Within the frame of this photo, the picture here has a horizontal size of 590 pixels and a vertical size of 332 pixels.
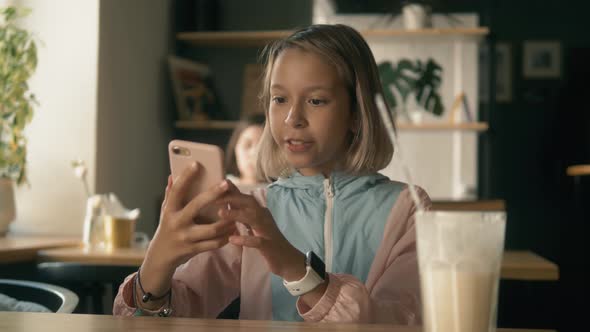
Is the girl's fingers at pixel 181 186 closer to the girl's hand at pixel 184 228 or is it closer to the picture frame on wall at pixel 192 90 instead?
the girl's hand at pixel 184 228

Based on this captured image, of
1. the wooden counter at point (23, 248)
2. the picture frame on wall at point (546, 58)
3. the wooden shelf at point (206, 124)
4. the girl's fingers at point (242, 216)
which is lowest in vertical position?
the wooden counter at point (23, 248)

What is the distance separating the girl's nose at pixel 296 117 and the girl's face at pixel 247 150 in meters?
2.43

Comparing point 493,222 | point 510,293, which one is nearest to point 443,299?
point 493,222

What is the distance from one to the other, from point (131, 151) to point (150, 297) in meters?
2.78

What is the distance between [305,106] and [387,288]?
13.7 inches

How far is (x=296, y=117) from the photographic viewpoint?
1.37 meters

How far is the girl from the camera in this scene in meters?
1.26

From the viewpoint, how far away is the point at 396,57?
509 centimetres

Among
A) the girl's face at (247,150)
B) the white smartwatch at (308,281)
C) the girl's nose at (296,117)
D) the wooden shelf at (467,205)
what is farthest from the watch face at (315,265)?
the girl's face at (247,150)

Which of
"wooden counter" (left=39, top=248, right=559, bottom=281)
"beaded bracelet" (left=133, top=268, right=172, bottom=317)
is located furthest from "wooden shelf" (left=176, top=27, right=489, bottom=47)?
"beaded bracelet" (left=133, top=268, right=172, bottom=317)

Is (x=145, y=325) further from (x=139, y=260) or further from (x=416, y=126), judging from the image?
(x=416, y=126)

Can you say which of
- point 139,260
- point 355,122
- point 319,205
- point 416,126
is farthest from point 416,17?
point 319,205

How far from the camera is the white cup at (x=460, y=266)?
70 centimetres

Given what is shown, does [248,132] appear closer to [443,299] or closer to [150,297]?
[150,297]
